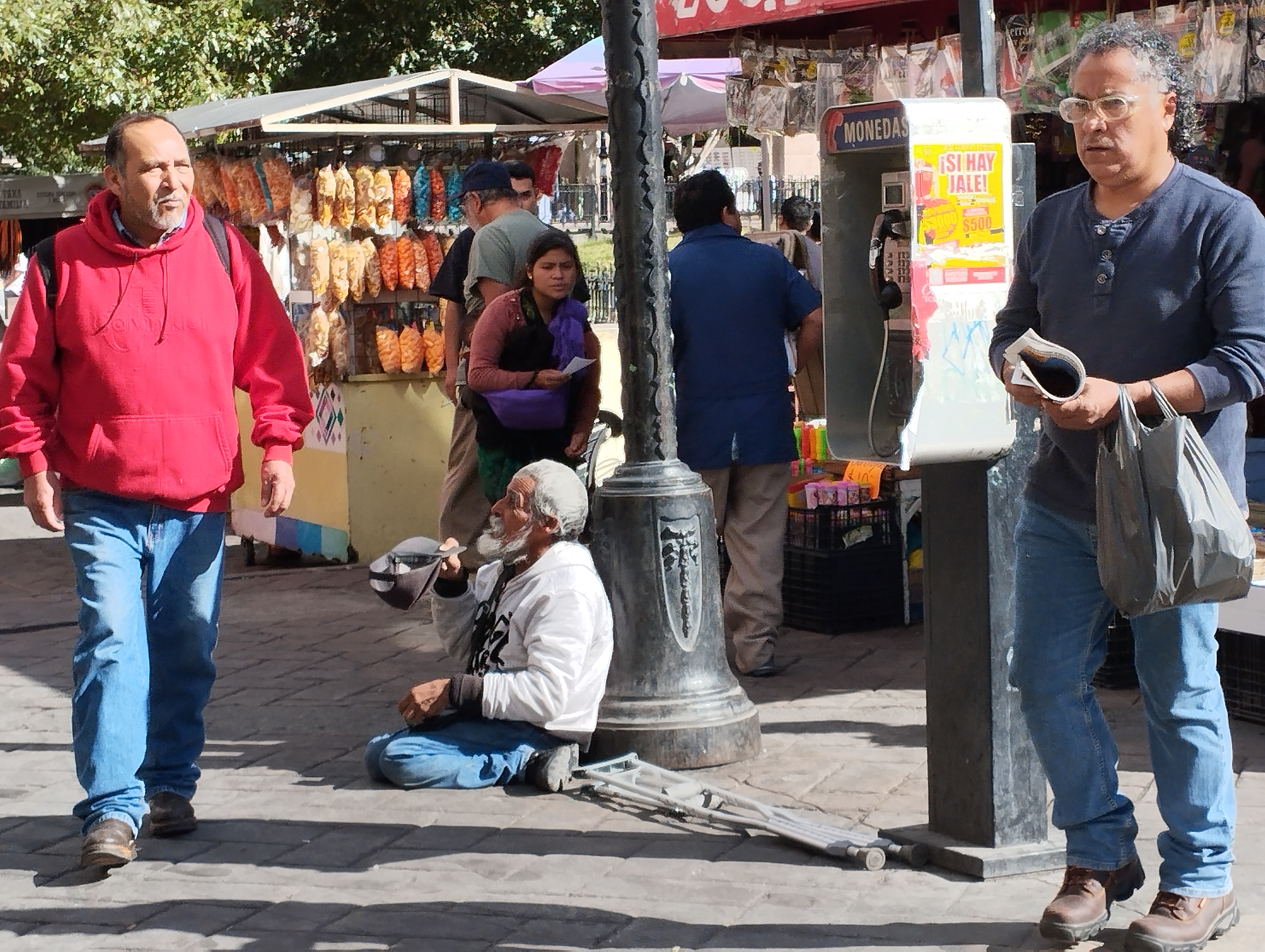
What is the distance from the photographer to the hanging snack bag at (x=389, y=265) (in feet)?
29.5

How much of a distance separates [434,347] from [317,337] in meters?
0.60

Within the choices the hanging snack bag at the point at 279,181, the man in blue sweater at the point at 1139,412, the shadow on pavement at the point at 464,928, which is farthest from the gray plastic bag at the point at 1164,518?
the hanging snack bag at the point at 279,181

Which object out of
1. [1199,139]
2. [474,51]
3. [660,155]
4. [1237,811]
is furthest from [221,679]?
[474,51]

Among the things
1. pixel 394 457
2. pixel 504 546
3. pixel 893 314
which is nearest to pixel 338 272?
pixel 394 457

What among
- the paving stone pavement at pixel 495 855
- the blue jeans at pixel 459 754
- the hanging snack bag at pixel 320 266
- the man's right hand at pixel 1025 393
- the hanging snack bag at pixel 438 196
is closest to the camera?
the man's right hand at pixel 1025 393

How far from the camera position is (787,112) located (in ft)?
27.3

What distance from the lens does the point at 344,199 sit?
29.1 ft

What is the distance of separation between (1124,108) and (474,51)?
22.1 meters

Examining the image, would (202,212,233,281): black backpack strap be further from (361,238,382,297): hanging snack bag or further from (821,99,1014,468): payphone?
(361,238,382,297): hanging snack bag

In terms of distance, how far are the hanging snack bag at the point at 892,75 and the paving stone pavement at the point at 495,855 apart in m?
2.52

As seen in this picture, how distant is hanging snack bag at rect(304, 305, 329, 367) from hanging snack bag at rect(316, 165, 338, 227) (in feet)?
1.46

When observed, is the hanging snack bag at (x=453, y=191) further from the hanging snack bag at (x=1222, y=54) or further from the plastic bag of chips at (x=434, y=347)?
the hanging snack bag at (x=1222, y=54)

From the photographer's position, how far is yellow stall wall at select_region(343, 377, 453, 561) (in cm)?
909

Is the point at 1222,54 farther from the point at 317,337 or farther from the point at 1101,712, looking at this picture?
the point at 317,337
